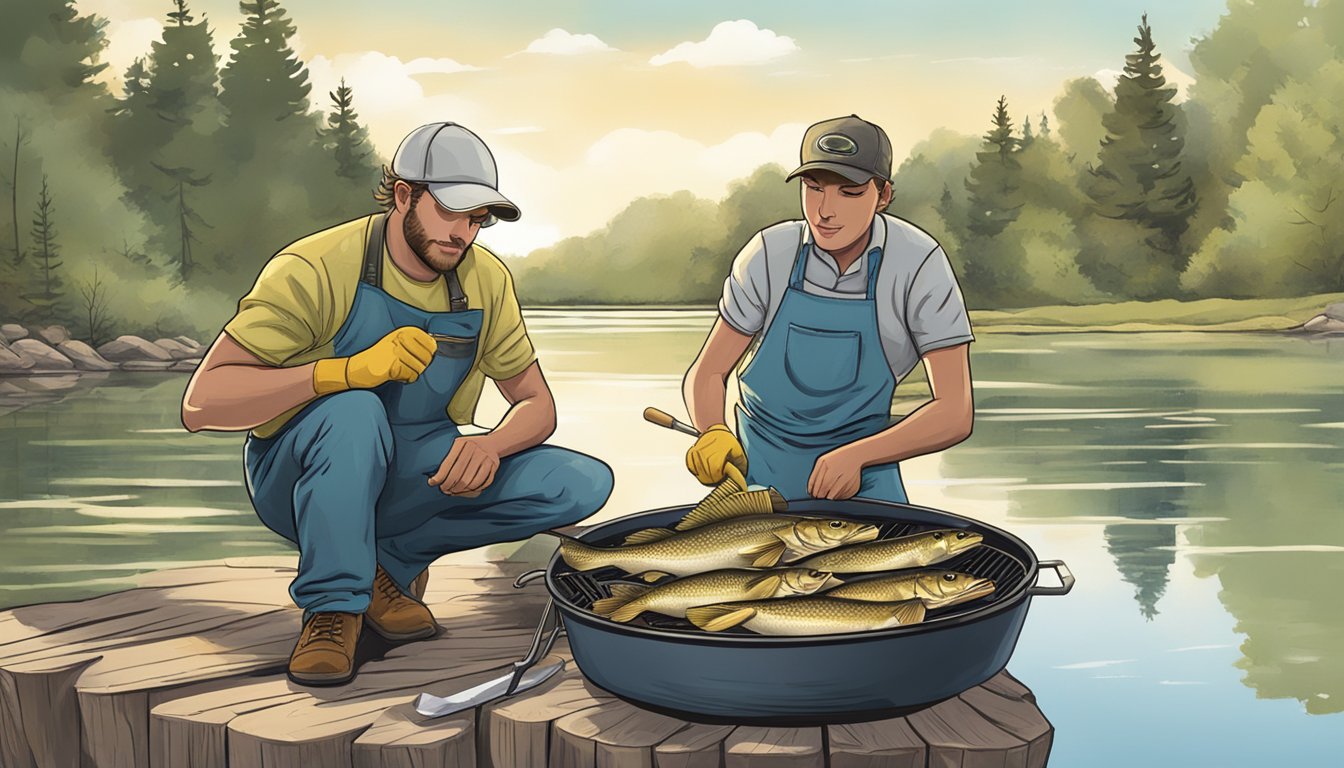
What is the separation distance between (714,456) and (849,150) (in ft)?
2.79

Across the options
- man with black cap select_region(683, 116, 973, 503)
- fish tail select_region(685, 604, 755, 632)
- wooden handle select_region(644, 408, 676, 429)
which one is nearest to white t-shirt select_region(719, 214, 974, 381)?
man with black cap select_region(683, 116, 973, 503)

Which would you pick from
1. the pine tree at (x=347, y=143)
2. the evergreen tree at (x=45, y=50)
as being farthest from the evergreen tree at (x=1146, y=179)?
the evergreen tree at (x=45, y=50)

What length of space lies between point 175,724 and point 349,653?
386 millimetres

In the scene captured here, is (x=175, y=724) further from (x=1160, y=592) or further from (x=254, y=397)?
(x=1160, y=592)

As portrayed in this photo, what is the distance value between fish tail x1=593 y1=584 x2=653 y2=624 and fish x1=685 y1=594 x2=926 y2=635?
124mm

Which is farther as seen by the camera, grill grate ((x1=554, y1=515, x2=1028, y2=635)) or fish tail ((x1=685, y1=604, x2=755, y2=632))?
grill grate ((x1=554, y1=515, x2=1028, y2=635))

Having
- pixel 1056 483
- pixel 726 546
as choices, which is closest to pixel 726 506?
pixel 726 546

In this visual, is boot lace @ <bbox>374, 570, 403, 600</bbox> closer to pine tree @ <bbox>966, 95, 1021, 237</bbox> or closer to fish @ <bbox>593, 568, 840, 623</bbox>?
fish @ <bbox>593, 568, 840, 623</bbox>

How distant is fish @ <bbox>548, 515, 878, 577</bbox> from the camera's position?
7.80 feet

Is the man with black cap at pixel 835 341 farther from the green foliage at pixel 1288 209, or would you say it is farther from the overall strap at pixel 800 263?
the green foliage at pixel 1288 209

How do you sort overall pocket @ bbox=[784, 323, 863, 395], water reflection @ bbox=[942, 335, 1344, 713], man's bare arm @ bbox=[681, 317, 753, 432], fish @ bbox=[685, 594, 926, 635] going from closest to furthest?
fish @ bbox=[685, 594, 926, 635], man's bare arm @ bbox=[681, 317, 753, 432], overall pocket @ bbox=[784, 323, 863, 395], water reflection @ bbox=[942, 335, 1344, 713]

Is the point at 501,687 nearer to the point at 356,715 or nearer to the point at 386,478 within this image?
the point at 356,715

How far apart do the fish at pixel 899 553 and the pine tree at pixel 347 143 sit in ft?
68.8

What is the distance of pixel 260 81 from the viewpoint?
21.9 metres
